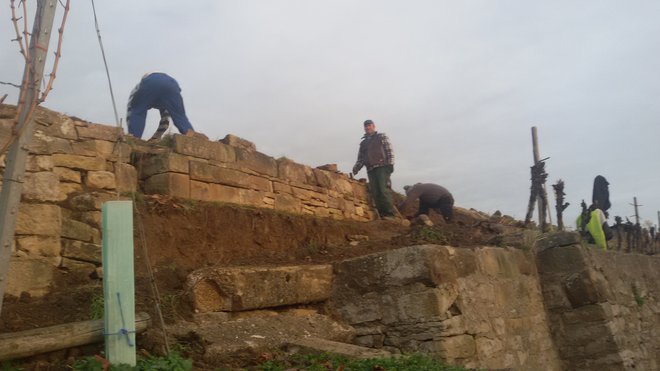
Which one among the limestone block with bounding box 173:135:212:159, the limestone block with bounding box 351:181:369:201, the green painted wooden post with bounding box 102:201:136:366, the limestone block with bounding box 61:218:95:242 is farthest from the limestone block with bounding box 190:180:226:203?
the limestone block with bounding box 351:181:369:201

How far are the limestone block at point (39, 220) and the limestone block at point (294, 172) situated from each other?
3199mm

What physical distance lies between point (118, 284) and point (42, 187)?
204 cm

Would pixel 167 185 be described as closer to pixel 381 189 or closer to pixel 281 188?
pixel 281 188

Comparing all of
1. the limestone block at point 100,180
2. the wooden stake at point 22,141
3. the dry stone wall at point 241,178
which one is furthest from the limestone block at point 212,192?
the wooden stake at point 22,141

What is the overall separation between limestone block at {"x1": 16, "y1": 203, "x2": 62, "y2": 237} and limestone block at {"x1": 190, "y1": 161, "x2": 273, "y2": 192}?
1634 mm

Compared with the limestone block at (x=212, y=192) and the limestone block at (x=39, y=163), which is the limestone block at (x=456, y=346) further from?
the limestone block at (x=39, y=163)

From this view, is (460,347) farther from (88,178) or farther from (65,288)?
(88,178)

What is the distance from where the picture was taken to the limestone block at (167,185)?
5.99 metres

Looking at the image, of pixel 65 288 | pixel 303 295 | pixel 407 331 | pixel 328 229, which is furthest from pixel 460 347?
pixel 65 288

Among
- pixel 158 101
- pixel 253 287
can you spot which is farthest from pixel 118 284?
pixel 158 101

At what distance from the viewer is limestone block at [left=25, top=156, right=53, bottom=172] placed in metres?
4.96

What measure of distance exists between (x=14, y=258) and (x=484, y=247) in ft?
15.3

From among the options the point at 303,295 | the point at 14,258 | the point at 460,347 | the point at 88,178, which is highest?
the point at 88,178

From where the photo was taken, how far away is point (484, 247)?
259 inches
